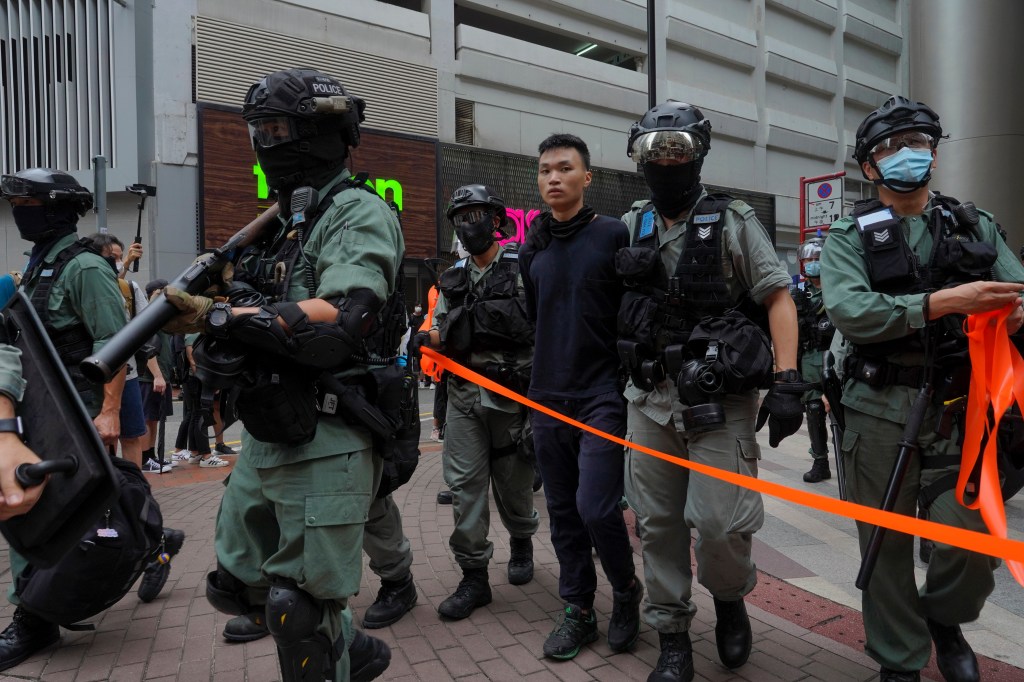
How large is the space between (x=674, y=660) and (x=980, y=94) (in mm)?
12699

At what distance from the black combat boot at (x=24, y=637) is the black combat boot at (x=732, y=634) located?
3085mm

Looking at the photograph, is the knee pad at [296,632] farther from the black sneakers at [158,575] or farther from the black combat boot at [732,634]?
the black sneakers at [158,575]

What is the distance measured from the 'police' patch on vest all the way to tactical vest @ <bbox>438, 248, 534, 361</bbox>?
105cm

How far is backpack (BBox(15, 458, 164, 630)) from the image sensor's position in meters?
3.23

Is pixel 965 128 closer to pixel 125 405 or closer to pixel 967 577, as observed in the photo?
pixel 967 577

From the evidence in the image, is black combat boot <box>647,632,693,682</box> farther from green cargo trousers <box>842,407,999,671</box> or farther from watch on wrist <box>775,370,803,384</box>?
watch on wrist <box>775,370,803,384</box>

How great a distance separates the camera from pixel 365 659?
2.93 metres

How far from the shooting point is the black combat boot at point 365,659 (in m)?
2.89

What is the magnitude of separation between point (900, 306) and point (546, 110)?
59.3 ft

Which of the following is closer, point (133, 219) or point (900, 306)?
point (900, 306)

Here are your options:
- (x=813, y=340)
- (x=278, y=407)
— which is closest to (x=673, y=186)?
(x=278, y=407)

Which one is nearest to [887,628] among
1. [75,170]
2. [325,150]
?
[325,150]

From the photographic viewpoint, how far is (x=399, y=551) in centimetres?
376

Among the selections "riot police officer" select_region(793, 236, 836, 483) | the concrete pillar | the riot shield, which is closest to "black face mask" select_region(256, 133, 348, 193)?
the riot shield
